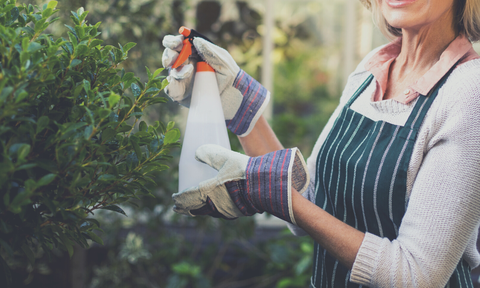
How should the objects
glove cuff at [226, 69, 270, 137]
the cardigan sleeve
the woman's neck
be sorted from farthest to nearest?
glove cuff at [226, 69, 270, 137] → the woman's neck → the cardigan sleeve

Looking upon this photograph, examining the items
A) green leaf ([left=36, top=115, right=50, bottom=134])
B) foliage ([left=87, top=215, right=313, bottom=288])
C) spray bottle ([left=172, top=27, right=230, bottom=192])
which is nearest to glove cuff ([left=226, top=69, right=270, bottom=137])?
spray bottle ([left=172, top=27, right=230, bottom=192])

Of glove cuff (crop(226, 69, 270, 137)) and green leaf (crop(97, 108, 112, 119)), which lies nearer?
green leaf (crop(97, 108, 112, 119))

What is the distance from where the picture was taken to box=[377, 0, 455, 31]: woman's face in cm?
99

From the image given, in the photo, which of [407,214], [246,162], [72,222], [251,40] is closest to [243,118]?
[246,162]

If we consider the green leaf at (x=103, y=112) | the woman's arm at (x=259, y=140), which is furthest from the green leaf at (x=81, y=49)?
the woman's arm at (x=259, y=140)

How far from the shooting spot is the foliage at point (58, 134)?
0.55 metres

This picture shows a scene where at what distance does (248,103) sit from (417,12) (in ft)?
1.70

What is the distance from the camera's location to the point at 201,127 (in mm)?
1039

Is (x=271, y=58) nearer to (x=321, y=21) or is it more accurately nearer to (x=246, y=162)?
(x=321, y=21)

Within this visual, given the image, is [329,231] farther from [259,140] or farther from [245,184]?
[259,140]

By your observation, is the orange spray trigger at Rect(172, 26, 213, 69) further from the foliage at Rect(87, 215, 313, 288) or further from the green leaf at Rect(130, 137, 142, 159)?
the foliage at Rect(87, 215, 313, 288)

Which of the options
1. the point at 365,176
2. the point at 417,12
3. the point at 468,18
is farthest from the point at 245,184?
the point at 468,18

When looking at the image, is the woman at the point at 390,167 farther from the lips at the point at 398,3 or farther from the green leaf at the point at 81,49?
the green leaf at the point at 81,49

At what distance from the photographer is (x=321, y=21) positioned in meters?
4.43
